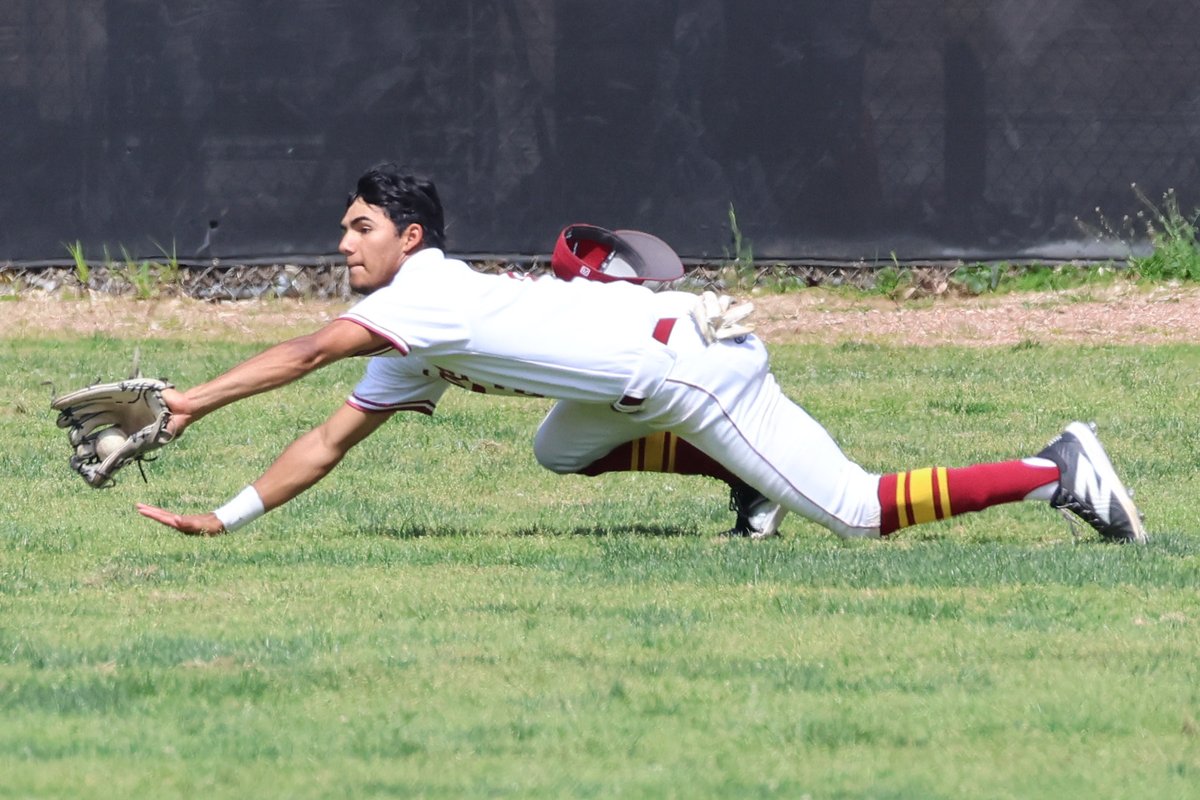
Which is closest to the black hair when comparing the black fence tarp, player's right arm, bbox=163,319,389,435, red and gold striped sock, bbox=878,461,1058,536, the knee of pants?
player's right arm, bbox=163,319,389,435

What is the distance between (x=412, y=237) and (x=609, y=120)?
A: 7880 mm

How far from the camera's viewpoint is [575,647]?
4785 millimetres

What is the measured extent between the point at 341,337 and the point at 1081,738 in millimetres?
2685

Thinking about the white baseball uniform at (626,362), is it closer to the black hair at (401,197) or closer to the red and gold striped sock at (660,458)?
the black hair at (401,197)

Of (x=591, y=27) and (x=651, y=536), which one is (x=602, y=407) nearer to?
(x=651, y=536)

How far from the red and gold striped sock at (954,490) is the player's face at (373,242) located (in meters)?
1.68

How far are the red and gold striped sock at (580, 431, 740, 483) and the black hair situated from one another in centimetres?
92

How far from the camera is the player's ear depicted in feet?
20.3

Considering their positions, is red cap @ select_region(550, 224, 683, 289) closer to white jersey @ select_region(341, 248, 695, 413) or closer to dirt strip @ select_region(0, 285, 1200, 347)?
white jersey @ select_region(341, 248, 695, 413)

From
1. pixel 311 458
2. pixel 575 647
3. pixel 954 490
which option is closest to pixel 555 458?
pixel 311 458

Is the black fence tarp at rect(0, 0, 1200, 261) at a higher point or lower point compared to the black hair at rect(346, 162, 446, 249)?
lower

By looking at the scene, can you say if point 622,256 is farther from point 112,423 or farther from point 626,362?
point 112,423

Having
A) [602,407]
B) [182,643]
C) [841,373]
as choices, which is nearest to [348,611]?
[182,643]

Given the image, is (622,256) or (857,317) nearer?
(622,256)
